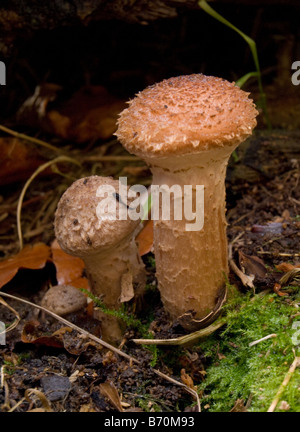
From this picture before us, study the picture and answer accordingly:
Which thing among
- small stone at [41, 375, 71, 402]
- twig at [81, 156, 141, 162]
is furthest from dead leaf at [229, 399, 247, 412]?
twig at [81, 156, 141, 162]

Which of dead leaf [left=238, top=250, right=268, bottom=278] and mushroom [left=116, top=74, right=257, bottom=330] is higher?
mushroom [left=116, top=74, right=257, bottom=330]

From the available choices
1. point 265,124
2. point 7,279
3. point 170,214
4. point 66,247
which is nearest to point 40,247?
point 7,279

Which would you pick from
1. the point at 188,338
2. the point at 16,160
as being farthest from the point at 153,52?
the point at 188,338

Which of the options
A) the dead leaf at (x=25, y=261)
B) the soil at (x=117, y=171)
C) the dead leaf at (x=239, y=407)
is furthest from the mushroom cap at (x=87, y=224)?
the dead leaf at (x=239, y=407)

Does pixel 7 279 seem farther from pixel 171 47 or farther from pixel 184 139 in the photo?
pixel 171 47

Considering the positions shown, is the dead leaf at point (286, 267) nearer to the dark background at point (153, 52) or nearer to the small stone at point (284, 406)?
the small stone at point (284, 406)

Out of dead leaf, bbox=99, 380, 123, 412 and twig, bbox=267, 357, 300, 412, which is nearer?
twig, bbox=267, 357, 300, 412

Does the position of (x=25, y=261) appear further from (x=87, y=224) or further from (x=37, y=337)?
(x=87, y=224)

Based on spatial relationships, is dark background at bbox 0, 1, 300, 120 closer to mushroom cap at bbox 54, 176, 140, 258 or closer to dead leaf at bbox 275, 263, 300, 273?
mushroom cap at bbox 54, 176, 140, 258
